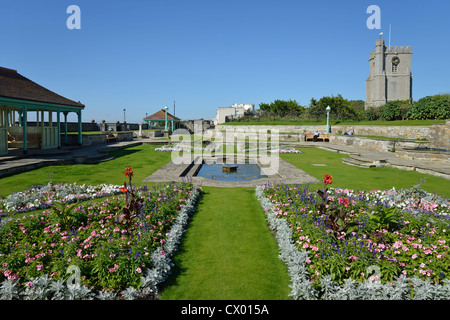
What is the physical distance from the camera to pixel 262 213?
6.48m

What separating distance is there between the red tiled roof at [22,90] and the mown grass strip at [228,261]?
12017 mm

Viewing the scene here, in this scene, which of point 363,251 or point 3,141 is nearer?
point 363,251

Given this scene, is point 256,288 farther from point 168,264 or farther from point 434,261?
point 434,261

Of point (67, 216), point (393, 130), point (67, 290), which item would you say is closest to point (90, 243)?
point (67, 290)

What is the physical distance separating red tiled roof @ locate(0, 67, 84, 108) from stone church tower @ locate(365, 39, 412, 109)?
2718 inches

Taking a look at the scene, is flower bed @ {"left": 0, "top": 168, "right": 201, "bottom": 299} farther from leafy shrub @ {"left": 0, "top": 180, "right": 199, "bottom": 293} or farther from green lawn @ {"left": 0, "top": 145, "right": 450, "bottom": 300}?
green lawn @ {"left": 0, "top": 145, "right": 450, "bottom": 300}

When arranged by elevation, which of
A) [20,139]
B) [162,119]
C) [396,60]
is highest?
[396,60]

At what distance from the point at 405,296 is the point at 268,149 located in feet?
55.4

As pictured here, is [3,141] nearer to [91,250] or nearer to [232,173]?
[232,173]

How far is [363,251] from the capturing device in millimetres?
3930

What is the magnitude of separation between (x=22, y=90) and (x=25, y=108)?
147 cm

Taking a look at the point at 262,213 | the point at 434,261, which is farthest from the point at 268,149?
the point at 434,261

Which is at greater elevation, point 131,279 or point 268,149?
point 268,149

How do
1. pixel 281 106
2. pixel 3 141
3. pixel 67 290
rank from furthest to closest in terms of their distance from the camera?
pixel 281 106 → pixel 3 141 → pixel 67 290
